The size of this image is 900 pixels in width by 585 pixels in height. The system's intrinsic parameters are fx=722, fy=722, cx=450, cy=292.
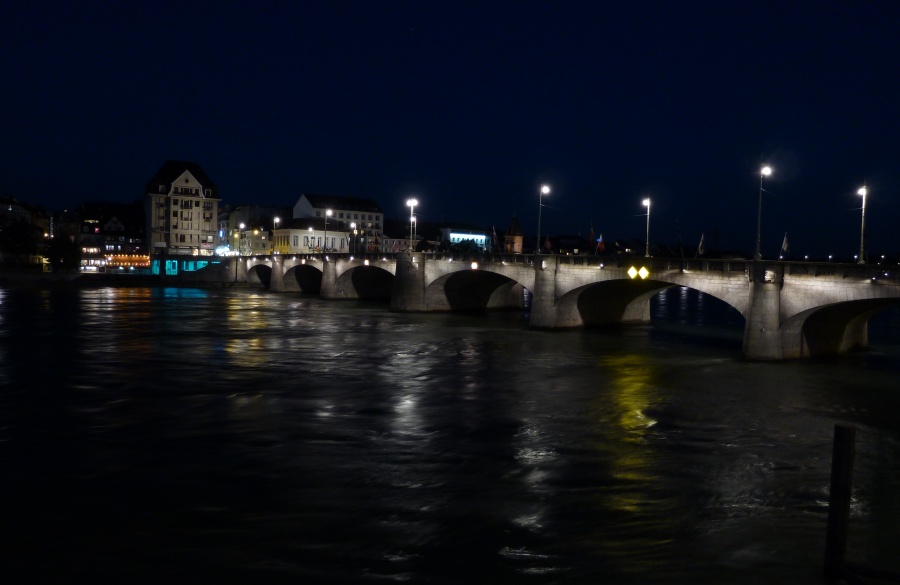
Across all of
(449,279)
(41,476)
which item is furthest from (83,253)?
(41,476)

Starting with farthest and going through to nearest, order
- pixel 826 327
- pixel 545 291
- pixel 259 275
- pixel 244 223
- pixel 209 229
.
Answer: pixel 244 223, pixel 209 229, pixel 259 275, pixel 545 291, pixel 826 327

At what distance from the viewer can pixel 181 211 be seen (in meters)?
126

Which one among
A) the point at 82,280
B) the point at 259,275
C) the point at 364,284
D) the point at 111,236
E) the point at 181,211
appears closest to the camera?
the point at 364,284

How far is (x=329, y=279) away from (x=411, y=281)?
777 inches

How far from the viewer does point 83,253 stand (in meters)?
143

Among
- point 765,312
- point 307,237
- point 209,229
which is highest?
point 209,229

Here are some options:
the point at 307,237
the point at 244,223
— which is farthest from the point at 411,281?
the point at 244,223

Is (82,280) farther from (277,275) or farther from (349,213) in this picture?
(349,213)

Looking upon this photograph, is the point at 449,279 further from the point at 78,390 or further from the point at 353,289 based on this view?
the point at 78,390

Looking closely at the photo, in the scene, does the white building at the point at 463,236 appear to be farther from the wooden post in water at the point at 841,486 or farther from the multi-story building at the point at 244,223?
the wooden post in water at the point at 841,486

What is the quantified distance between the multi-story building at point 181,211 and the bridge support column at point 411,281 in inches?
2801

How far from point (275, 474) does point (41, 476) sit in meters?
5.21

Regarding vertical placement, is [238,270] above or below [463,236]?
below

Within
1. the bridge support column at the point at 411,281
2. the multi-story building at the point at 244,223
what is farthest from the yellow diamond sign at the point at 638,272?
the multi-story building at the point at 244,223
